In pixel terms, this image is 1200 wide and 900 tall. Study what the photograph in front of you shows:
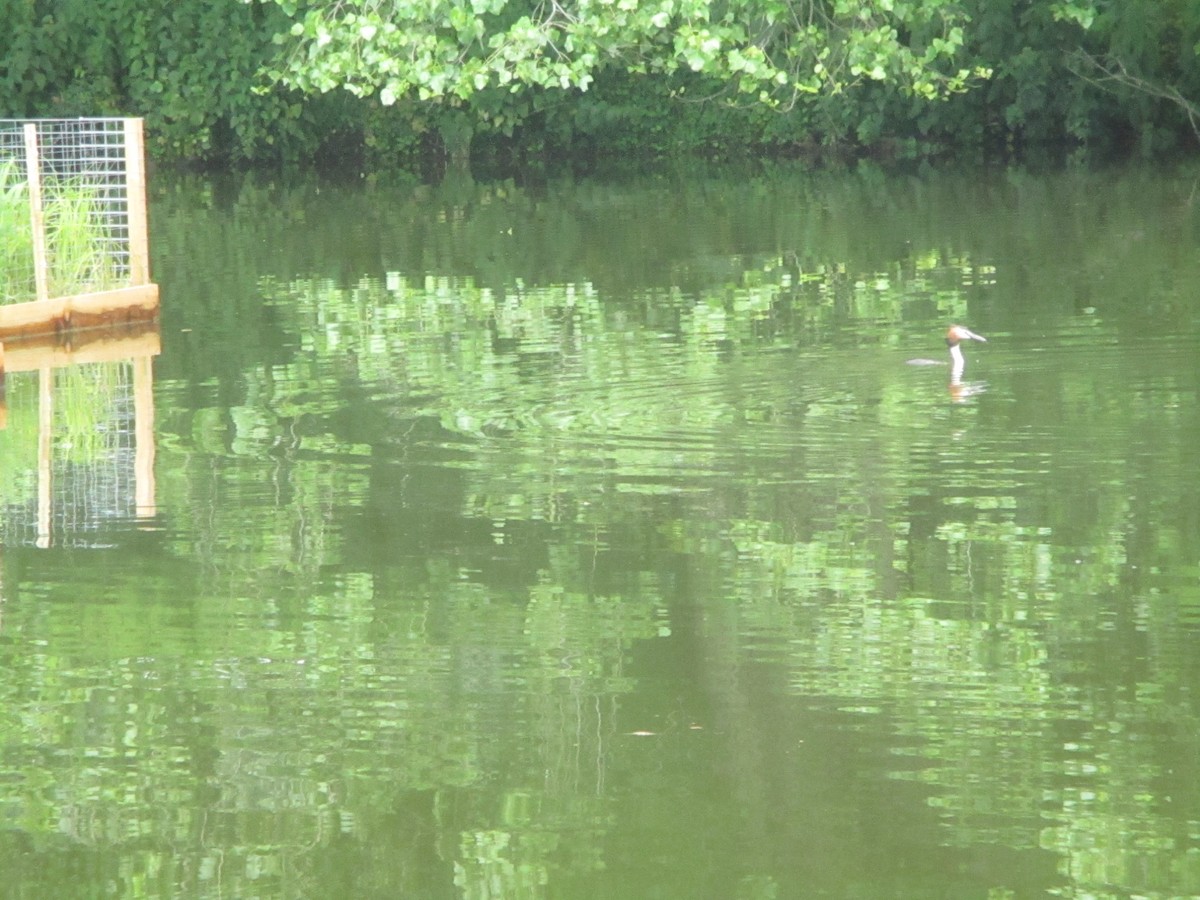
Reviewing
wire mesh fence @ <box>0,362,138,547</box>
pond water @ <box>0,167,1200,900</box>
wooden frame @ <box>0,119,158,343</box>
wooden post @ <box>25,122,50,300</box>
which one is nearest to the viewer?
pond water @ <box>0,167,1200,900</box>

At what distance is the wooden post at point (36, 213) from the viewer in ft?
45.7

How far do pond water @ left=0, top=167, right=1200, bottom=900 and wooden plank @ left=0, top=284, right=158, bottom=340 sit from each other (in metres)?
0.59

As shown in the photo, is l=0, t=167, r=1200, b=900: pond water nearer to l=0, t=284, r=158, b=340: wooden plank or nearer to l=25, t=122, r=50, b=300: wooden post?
l=0, t=284, r=158, b=340: wooden plank

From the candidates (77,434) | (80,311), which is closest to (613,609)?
(77,434)

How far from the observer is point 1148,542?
761cm

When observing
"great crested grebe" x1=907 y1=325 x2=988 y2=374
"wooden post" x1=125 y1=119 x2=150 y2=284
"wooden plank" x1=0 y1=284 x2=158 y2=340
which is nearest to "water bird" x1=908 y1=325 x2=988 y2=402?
"great crested grebe" x1=907 y1=325 x2=988 y2=374

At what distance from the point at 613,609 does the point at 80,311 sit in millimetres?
8798

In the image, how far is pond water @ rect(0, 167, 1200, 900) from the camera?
4805mm

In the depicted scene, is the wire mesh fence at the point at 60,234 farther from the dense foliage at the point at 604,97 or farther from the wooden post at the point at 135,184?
the dense foliage at the point at 604,97

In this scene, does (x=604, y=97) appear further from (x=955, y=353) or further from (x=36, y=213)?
(x=955, y=353)

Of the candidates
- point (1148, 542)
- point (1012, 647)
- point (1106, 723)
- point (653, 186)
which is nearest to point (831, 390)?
point (1148, 542)

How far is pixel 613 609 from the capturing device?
6805 millimetres

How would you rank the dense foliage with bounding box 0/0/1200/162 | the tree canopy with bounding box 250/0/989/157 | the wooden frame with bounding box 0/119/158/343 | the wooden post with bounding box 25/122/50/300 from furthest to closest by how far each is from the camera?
the dense foliage with bounding box 0/0/1200/162 → the tree canopy with bounding box 250/0/989/157 → the wooden frame with bounding box 0/119/158/343 → the wooden post with bounding box 25/122/50/300

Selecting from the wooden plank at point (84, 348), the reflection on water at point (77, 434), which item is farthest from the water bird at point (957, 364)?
the wooden plank at point (84, 348)
